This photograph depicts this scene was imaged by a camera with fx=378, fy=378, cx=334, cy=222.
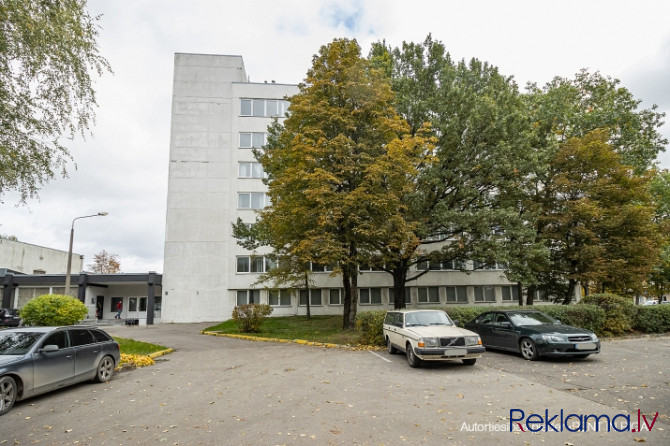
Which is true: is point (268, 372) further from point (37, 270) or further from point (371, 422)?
point (37, 270)

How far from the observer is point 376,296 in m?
34.9

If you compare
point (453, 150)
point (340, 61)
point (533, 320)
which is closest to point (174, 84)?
point (340, 61)

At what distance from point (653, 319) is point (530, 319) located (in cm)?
1023

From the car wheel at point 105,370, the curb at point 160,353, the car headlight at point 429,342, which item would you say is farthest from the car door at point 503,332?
the curb at point 160,353

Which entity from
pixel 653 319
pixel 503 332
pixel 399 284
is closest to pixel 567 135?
pixel 653 319

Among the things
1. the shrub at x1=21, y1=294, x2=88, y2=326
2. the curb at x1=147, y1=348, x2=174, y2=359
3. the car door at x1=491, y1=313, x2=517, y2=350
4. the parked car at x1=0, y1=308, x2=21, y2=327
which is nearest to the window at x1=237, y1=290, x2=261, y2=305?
the parked car at x1=0, y1=308, x2=21, y2=327

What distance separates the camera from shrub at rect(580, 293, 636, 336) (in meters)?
16.8

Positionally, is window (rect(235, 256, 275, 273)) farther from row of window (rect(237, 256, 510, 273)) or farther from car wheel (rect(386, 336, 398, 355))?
car wheel (rect(386, 336, 398, 355))

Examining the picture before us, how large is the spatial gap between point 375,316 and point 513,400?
769 cm

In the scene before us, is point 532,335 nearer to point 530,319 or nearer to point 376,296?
point 530,319

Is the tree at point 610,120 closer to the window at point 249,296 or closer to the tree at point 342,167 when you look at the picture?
the tree at point 342,167

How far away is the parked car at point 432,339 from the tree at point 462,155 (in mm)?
6607

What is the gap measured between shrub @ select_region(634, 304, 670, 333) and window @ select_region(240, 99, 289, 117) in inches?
1206

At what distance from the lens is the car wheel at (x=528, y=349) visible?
36.2ft
